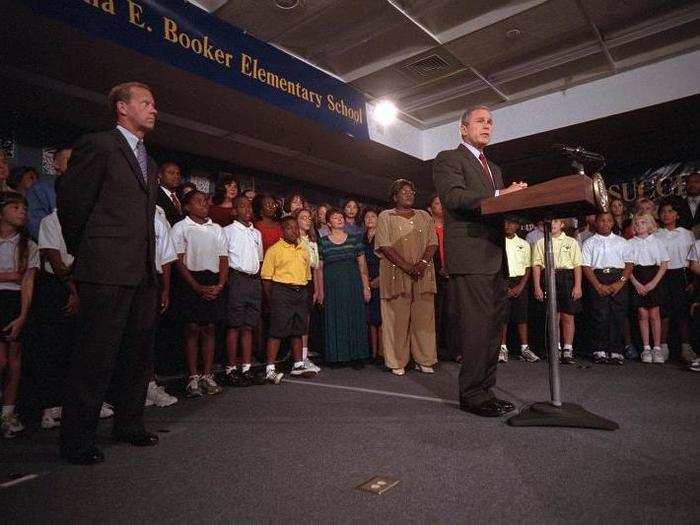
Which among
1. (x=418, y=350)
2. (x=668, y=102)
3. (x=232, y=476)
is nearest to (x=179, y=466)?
(x=232, y=476)

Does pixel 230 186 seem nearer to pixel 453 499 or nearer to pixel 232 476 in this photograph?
pixel 232 476

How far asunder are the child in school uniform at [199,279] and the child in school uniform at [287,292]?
19.6 inches

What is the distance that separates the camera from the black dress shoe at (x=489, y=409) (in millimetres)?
2447

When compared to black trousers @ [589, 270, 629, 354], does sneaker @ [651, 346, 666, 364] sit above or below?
below

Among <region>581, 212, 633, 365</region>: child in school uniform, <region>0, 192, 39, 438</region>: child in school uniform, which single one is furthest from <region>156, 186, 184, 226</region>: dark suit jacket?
<region>581, 212, 633, 365</region>: child in school uniform

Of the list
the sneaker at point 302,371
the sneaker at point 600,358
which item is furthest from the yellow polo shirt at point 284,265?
the sneaker at point 600,358

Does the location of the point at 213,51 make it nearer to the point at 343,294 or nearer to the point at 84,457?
the point at 343,294

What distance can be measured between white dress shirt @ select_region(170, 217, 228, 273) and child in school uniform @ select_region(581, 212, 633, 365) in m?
4.13

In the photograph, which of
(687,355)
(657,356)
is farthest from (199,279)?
(687,355)

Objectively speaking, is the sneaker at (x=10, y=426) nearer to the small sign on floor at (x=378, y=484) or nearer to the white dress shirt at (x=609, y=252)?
the small sign on floor at (x=378, y=484)

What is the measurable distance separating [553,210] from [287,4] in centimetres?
369

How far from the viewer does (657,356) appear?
455cm

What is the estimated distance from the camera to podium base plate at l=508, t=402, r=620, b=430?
7.15ft

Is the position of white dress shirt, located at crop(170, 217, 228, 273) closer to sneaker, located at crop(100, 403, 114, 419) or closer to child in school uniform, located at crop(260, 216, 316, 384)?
child in school uniform, located at crop(260, 216, 316, 384)
